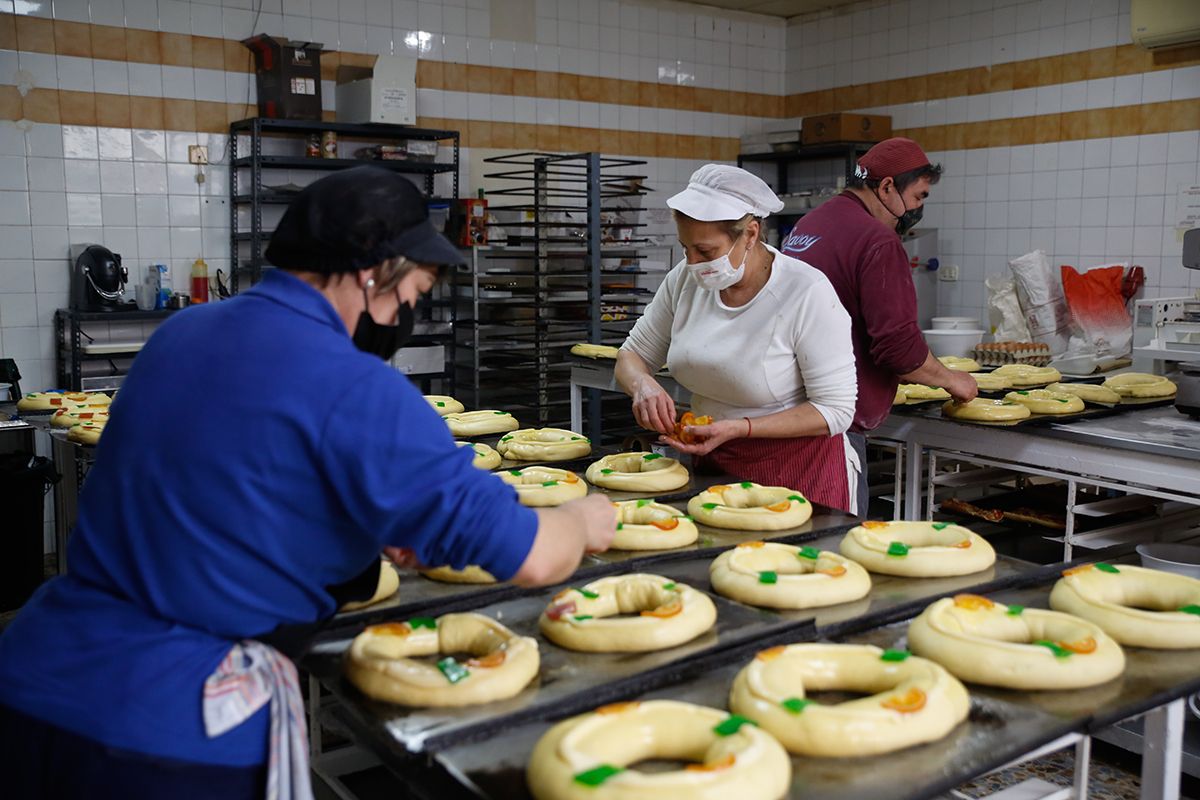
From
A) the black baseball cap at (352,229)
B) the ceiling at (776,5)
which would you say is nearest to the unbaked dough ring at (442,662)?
the black baseball cap at (352,229)

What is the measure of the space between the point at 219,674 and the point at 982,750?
1.00m

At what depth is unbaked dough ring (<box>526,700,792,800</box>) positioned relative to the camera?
1.21m

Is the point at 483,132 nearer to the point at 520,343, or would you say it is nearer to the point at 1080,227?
the point at 520,343

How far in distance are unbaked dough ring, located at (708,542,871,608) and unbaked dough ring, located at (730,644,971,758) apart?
230mm

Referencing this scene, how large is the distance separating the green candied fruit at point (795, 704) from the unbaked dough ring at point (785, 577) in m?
0.44

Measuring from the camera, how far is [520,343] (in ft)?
21.7

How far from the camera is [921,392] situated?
4109mm

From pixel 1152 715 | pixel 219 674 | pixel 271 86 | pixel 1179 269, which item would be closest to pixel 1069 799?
pixel 1152 715

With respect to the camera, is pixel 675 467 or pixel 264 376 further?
pixel 675 467

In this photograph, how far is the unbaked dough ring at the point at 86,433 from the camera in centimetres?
364

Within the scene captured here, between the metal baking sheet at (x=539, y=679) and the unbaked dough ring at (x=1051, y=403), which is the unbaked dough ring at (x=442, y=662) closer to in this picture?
the metal baking sheet at (x=539, y=679)

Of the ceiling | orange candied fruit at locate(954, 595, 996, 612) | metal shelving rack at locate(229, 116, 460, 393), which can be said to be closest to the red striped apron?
orange candied fruit at locate(954, 595, 996, 612)

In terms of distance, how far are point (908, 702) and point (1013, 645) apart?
275mm

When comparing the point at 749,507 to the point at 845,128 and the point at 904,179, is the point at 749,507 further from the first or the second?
the point at 845,128
